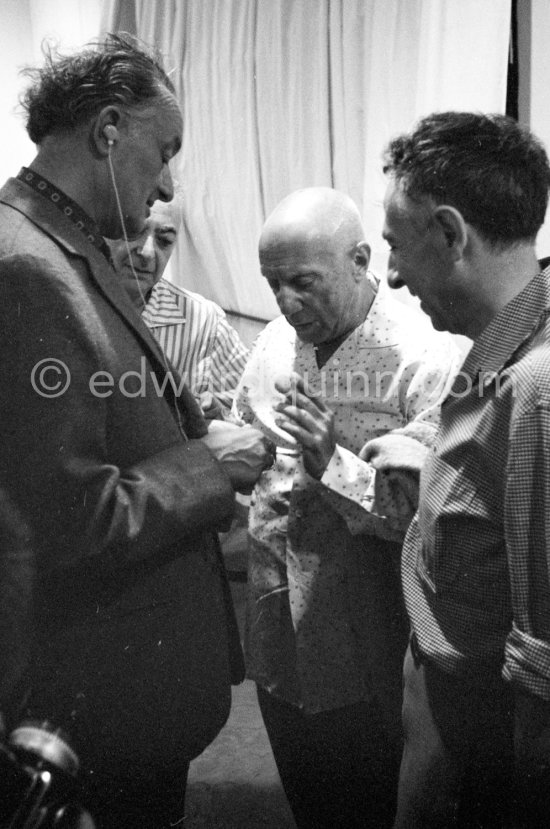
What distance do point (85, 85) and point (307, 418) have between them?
479 mm

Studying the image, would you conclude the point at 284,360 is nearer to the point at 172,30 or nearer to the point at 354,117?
the point at 354,117

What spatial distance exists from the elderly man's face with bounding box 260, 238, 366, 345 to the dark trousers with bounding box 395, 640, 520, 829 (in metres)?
0.52

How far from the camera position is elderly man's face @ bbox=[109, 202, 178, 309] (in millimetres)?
1598

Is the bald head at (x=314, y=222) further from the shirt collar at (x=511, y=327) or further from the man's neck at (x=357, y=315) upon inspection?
the shirt collar at (x=511, y=327)

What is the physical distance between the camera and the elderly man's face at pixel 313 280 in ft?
4.03

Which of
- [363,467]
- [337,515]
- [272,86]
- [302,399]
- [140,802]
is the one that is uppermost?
[272,86]

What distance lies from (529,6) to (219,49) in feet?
2.01

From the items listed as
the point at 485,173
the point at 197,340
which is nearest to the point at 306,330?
the point at 197,340

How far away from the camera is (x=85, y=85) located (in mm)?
868

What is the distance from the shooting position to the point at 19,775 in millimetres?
679

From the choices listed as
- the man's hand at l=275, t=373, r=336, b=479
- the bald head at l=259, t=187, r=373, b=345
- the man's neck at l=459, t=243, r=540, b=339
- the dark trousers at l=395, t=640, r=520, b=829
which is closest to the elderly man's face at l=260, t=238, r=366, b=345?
the bald head at l=259, t=187, r=373, b=345

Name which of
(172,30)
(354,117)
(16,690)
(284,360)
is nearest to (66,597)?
(16,690)

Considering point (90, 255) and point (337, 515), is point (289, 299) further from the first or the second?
point (90, 255)

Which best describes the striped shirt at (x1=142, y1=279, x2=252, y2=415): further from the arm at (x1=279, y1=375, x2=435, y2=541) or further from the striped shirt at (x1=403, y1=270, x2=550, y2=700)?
the striped shirt at (x1=403, y1=270, x2=550, y2=700)
